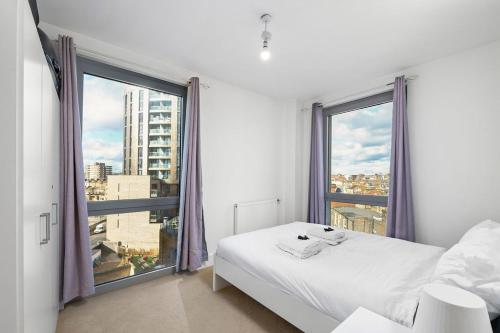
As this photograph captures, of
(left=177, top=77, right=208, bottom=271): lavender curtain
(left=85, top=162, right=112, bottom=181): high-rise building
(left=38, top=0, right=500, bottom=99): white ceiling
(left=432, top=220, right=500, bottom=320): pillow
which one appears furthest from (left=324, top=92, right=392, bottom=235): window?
(left=85, top=162, right=112, bottom=181): high-rise building

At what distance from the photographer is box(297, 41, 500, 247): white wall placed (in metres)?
2.27

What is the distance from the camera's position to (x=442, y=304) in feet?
2.49

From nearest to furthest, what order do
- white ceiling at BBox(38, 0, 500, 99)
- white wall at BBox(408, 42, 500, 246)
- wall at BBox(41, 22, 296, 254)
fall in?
white ceiling at BBox(38, 0, 500, 99) → white wall at BBox(408, 42, 500, 246) → wall at BBox(41, 22, 296, 254)

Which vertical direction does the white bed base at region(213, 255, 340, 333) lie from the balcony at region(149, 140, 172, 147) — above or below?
below

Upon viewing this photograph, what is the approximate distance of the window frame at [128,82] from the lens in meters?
2.30

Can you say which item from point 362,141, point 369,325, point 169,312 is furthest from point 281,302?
point 362,141

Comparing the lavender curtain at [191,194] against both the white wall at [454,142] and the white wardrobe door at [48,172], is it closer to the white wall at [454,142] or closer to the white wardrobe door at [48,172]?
the white wardrobe door at [48,172]

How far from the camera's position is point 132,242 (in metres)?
2.69

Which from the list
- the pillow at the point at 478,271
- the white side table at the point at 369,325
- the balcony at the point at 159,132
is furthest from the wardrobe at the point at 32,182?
the pillow at the point at 478,271

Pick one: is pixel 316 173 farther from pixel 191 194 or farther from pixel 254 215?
pixel 191 194

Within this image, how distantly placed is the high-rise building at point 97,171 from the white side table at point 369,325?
100 inches

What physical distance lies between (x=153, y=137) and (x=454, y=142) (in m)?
3.51

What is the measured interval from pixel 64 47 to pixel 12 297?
7.11ft

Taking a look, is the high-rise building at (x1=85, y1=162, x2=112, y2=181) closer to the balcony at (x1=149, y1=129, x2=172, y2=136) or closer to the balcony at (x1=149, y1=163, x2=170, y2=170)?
the balcony at (x1=149, y1=163, x2=170, y2=170)
